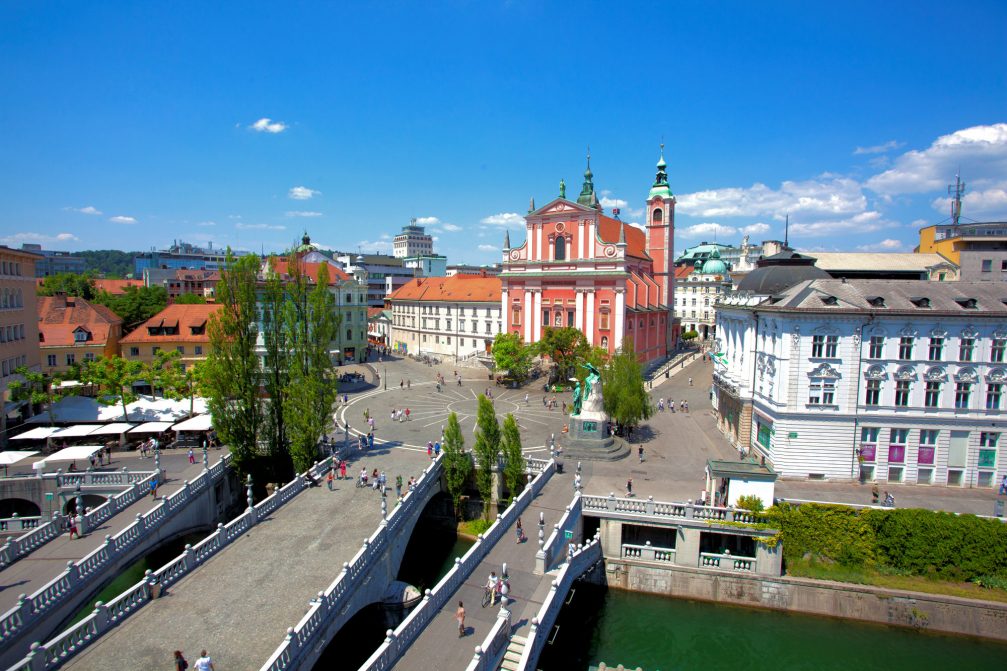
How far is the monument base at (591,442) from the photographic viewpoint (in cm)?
3297

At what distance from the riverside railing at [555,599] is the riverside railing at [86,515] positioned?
19.4 metres

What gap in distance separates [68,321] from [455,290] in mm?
43842

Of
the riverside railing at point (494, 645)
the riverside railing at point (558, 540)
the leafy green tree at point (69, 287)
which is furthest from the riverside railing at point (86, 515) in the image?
the leafy green tree at point (69, 287)

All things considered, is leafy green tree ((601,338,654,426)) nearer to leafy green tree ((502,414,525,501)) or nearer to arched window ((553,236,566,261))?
leafy green tree ((502,414,525,501))

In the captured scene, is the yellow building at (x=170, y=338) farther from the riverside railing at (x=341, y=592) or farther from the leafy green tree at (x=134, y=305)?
the riverside railing at (x=341, y=592)

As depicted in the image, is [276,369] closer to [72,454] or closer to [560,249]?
[72,454]

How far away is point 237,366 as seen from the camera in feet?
93.6

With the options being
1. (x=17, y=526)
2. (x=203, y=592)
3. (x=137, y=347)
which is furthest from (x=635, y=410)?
(x=137, y=347)

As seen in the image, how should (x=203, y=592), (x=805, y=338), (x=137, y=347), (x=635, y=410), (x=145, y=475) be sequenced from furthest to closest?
1. (x=137, y=347)
2. (x=635, y=410)
3. (x=805, y=338)
4. (x=145, y=475)
5. (x=203, y=592)

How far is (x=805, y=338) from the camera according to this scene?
93.7 feet

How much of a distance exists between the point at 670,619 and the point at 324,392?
67.4 ft

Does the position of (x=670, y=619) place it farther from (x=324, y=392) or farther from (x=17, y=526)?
(x=17, y=526)

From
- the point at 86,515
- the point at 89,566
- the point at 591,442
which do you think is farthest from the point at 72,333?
the point at 591,442

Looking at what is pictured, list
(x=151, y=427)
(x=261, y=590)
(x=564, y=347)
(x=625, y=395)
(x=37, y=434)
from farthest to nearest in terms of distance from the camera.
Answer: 1. (x=564, y=347)
2. (x=625, y=395)
3. (x=151, y=427)
4. (x=37, y=434)
5. (x=261, y=590)
